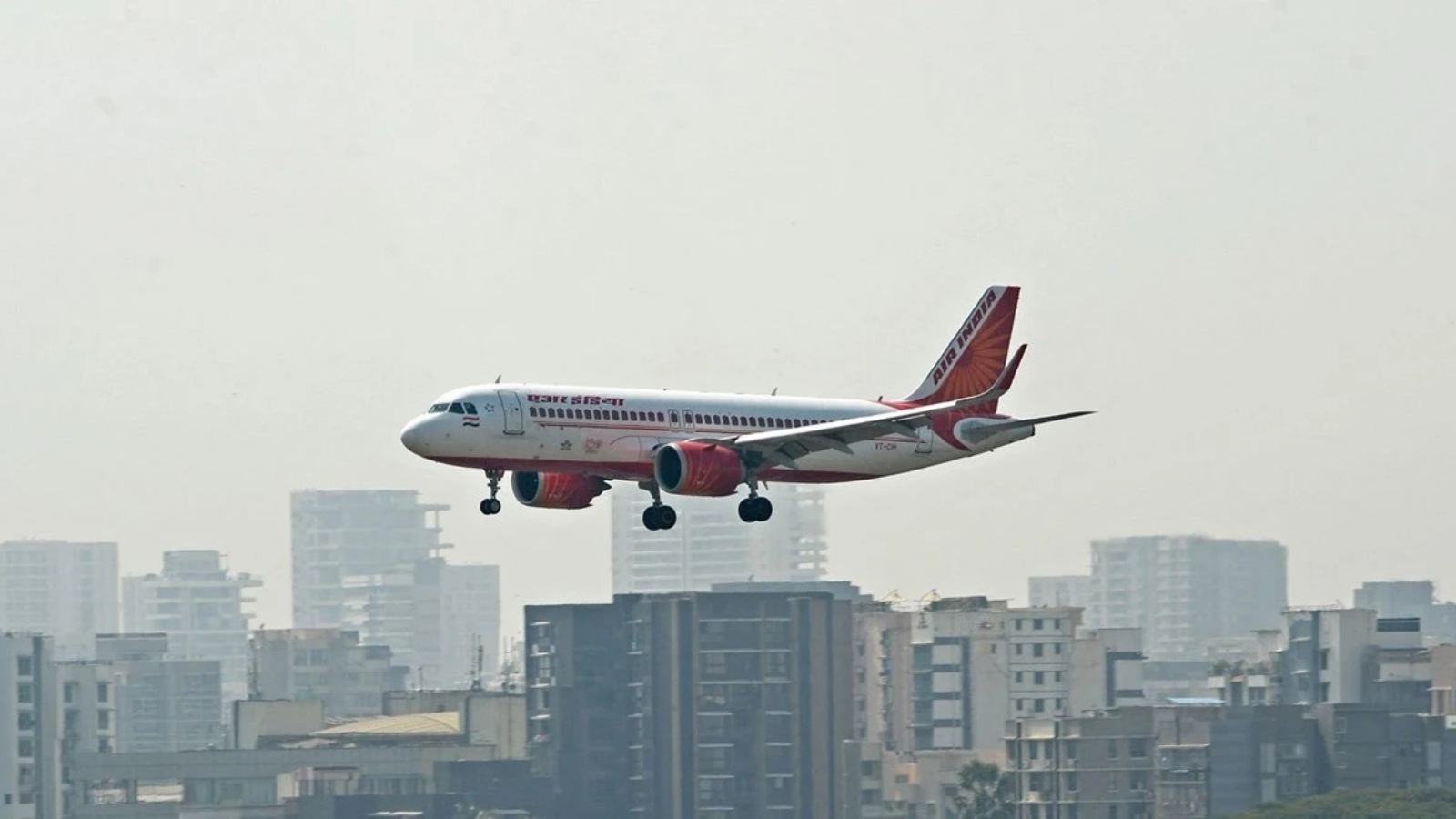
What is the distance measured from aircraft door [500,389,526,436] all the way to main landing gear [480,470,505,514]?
2312 millimetres

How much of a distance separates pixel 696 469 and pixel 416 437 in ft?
30.7

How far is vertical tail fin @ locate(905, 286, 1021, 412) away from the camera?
116688 millimetres

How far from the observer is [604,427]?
101875 mm

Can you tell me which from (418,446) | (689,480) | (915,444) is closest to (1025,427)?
(915,444)

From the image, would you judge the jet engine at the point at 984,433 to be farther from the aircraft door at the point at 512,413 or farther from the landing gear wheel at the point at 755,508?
the aircraft door at the point at 512,413

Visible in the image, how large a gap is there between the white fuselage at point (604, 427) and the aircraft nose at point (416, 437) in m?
0.03

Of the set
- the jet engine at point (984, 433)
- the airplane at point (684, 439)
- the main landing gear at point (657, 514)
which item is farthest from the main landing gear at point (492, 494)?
the jet engine at point (984, 433)

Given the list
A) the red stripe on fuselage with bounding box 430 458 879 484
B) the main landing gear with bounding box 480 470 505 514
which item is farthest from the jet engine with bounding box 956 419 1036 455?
the main landing gear with bounding box 480 470 505 514

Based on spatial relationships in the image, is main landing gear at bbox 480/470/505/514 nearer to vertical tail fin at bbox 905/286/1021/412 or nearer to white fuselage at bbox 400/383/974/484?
white fuselage at bbox 400/383/974/484

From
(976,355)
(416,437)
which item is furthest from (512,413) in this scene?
(976,355)

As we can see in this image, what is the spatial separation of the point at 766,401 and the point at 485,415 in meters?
12.1

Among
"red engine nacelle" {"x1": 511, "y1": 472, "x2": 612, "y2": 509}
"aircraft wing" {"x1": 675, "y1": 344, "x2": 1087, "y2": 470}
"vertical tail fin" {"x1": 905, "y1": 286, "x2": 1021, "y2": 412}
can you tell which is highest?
"vertical tail fin" {"x1": 905, "y1": 286, "x2": 1021, "y2": 412}

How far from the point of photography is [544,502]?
4198 inches

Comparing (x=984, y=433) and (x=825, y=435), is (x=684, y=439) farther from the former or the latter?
(x=984, y=433)
